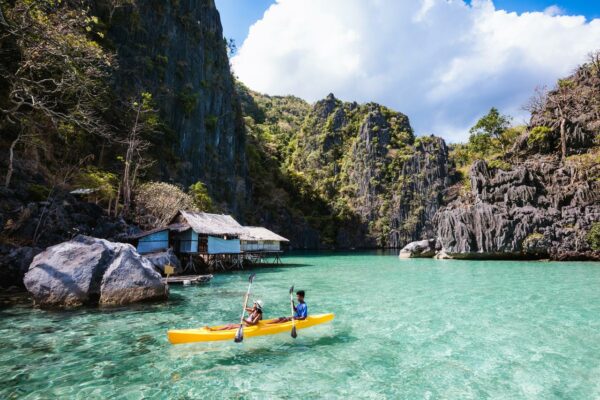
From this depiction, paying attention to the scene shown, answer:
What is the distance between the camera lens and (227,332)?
414 inches

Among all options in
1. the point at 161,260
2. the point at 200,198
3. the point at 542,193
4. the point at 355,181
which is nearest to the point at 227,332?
the point at 161,260

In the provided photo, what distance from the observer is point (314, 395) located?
25.6 ft

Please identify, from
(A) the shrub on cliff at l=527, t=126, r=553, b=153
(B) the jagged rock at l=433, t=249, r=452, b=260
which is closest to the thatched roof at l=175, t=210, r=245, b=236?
(B) the jagged rock at l=433, t=249, r=452, b=260

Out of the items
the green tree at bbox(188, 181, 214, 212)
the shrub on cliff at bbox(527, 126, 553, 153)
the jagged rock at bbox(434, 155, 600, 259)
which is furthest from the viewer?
the shrub on cliff at bbox(527, 126, 553, 153)

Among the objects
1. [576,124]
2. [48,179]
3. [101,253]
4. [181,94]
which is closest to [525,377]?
[101,253]

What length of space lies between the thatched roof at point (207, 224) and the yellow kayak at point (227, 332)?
2082 centimetres

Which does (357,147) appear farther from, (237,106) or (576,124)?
(576,124)

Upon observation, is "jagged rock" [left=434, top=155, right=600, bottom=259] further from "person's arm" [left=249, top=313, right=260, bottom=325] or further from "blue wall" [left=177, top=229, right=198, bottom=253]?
"person's arm" [left=249, top=313, right=260, bottom=325]

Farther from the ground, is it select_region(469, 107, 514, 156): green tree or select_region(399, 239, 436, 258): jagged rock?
select_region(469, 107, 514, 156): green tree

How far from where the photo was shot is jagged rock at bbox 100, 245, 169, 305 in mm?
16194

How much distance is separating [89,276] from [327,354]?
11854 mm

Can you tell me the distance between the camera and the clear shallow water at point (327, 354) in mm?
8086

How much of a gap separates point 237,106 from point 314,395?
7319 cm

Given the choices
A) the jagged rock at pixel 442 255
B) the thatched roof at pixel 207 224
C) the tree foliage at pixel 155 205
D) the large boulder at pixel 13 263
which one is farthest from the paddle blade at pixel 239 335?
the jagged rock at pixel 442 255
